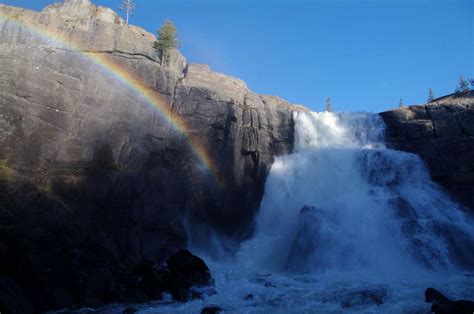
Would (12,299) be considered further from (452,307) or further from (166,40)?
(166,40)

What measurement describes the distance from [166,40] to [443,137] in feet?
99.4

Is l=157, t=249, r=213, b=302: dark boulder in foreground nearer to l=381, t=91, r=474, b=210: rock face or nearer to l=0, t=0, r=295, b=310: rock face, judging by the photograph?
l=0, t=0, r=295, b=310: rock face

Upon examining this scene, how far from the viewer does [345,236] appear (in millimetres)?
29297

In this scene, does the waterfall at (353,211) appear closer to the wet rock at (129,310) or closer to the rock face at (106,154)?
the rock face at (106,154)

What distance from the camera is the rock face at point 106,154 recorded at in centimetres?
2445

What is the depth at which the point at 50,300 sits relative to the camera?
21.8 m

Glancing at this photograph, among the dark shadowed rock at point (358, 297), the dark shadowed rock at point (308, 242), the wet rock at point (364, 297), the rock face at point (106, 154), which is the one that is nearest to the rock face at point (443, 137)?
the rock face at point (106, 154)

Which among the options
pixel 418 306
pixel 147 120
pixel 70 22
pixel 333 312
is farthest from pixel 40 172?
Result: pixel 418 306

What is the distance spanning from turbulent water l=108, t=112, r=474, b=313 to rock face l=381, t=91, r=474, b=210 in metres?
1.31

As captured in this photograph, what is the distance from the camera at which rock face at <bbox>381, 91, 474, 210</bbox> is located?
3606 cm

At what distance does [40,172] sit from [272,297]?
1741cm

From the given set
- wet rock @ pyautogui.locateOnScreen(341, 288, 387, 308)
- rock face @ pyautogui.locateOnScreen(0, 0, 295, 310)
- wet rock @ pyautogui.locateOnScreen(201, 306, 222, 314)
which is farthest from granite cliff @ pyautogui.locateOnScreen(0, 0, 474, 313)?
wet rock @ pyautogui.locateOnScreen(341, 288, 387, 308)

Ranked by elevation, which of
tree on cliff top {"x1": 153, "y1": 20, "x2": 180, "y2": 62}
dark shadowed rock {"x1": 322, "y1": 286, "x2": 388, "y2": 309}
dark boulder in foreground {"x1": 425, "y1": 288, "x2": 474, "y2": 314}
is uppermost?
tree on cliff top {"x1": 153, "y1": 20, "x2": 180, "y2": 62}

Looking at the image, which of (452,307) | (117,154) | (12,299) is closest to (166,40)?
(117,154)
